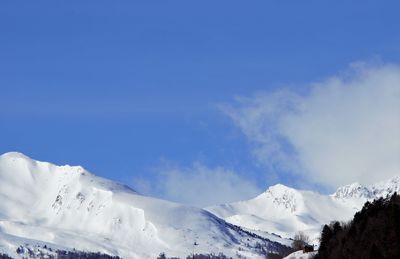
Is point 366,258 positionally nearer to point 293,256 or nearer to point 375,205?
point 375,205

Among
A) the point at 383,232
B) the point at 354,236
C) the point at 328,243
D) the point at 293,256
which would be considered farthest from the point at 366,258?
the point at 293,256

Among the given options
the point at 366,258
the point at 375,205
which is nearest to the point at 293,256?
the point at 375,205

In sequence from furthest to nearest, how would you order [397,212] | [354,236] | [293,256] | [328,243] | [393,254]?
[293,256], [328,243], [354,236], [397,212], [393,254]

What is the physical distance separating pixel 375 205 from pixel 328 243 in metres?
14.2

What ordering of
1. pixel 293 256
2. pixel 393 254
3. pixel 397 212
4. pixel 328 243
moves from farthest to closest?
1. pixel 293 256
2. pixel 328 243
3. pixel 397 212
4. pixel 393 254

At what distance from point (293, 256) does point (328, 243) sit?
1253 inches

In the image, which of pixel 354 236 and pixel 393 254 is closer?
pixel 393 254

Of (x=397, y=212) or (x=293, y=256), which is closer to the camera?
(x=397, y=212)

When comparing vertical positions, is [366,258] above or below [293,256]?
below

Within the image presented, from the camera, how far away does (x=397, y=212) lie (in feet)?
395

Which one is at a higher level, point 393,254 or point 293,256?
point 293,256

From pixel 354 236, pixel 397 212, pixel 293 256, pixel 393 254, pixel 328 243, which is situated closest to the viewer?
pixel 393 254

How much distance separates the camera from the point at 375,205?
143875mm

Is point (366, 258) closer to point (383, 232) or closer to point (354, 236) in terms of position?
point (383, 232)
